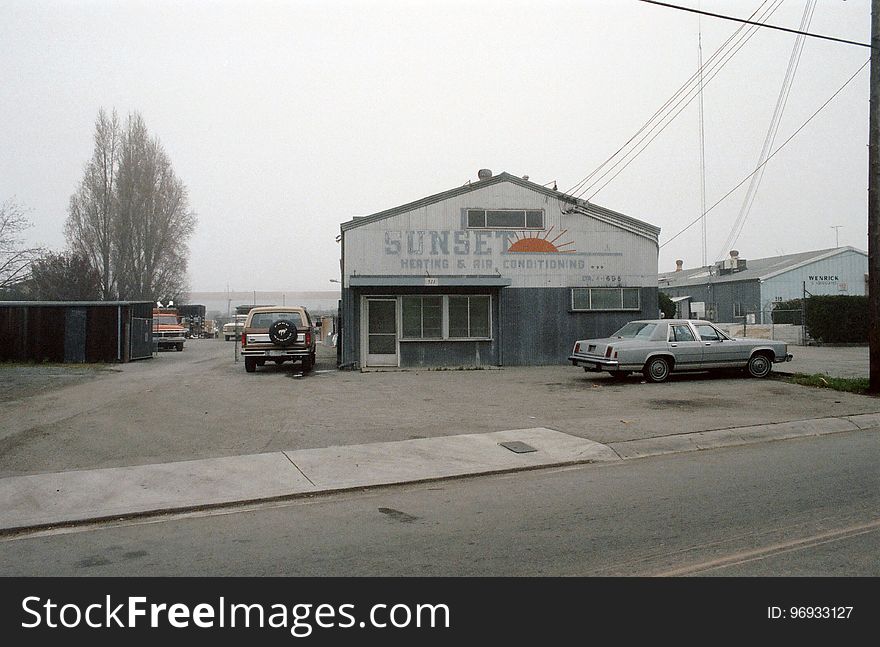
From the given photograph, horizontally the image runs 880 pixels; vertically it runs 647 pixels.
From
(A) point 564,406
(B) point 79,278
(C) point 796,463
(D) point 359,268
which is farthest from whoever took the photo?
(B) point 79,278

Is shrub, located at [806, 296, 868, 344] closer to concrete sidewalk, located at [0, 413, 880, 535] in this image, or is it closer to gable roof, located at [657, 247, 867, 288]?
gable roof, located at [657, 247, 867, 288]

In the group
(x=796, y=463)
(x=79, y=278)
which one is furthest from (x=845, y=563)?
(x=79, y=278)

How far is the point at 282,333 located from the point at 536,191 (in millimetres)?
9504

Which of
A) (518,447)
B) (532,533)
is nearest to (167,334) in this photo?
(518,447)

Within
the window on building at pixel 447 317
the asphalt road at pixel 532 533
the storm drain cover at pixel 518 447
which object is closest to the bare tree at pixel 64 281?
the window on building at pixel 447 317

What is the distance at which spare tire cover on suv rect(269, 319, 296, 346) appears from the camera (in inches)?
784

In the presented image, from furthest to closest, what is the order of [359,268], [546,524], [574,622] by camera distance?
[359,268] → [546,524] → [574,622]

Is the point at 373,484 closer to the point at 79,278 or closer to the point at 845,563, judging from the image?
the point at 845,563

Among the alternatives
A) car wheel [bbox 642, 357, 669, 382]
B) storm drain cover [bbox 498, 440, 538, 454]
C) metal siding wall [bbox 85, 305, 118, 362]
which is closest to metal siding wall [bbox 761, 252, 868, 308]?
car wheel [bbox 642, 357, 669, 382]

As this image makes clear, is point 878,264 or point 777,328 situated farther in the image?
point 777,328

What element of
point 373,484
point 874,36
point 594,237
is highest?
point 874,36

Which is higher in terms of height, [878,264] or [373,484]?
[878,264]

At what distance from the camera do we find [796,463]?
327 inches

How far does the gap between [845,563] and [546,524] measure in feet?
7.47
